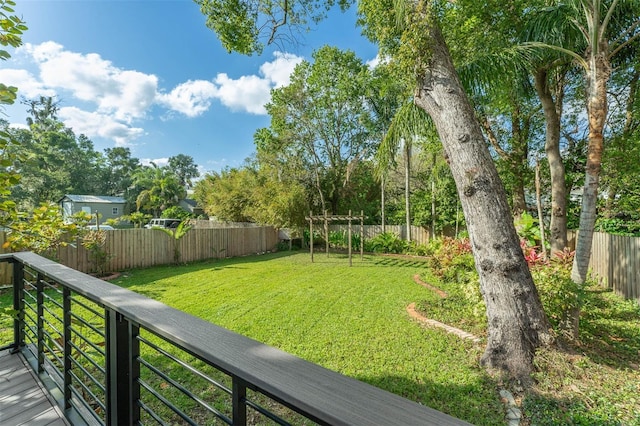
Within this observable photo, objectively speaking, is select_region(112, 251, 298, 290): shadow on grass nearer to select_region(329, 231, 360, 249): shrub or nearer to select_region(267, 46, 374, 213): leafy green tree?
select_region(329, 231, 360, 249): shrub

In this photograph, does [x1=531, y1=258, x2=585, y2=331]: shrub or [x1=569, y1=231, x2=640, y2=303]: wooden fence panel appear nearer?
[x1=531, y1=258, x2=585, y2=331]: shrub

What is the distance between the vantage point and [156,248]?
31.4ft

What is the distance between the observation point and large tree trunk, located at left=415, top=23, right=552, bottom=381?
9.55 feet

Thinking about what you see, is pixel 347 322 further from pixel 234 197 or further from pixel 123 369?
pixel 234 197

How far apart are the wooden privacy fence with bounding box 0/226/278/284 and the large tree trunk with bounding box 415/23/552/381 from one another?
7405mm

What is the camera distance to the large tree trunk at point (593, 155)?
11.3 ft

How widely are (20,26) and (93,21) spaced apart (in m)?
5.28

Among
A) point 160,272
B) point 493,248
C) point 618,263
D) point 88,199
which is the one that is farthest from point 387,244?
point 88,199

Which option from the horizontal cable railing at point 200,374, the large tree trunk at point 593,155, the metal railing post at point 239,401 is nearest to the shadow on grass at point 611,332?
the large tree trunk at point 593,155

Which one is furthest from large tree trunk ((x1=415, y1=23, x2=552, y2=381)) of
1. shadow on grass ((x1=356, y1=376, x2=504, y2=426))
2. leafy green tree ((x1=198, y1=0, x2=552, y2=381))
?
shadow on grass ((x1=356, y1=376, x2=504, y2=426))

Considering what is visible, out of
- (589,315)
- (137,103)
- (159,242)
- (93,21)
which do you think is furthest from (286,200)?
(137,103)

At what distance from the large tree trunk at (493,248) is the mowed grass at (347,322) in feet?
1.31

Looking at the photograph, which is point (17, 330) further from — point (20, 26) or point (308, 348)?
point (308, 348)

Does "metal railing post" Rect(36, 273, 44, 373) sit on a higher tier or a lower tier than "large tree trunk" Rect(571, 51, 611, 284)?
Result: lower
